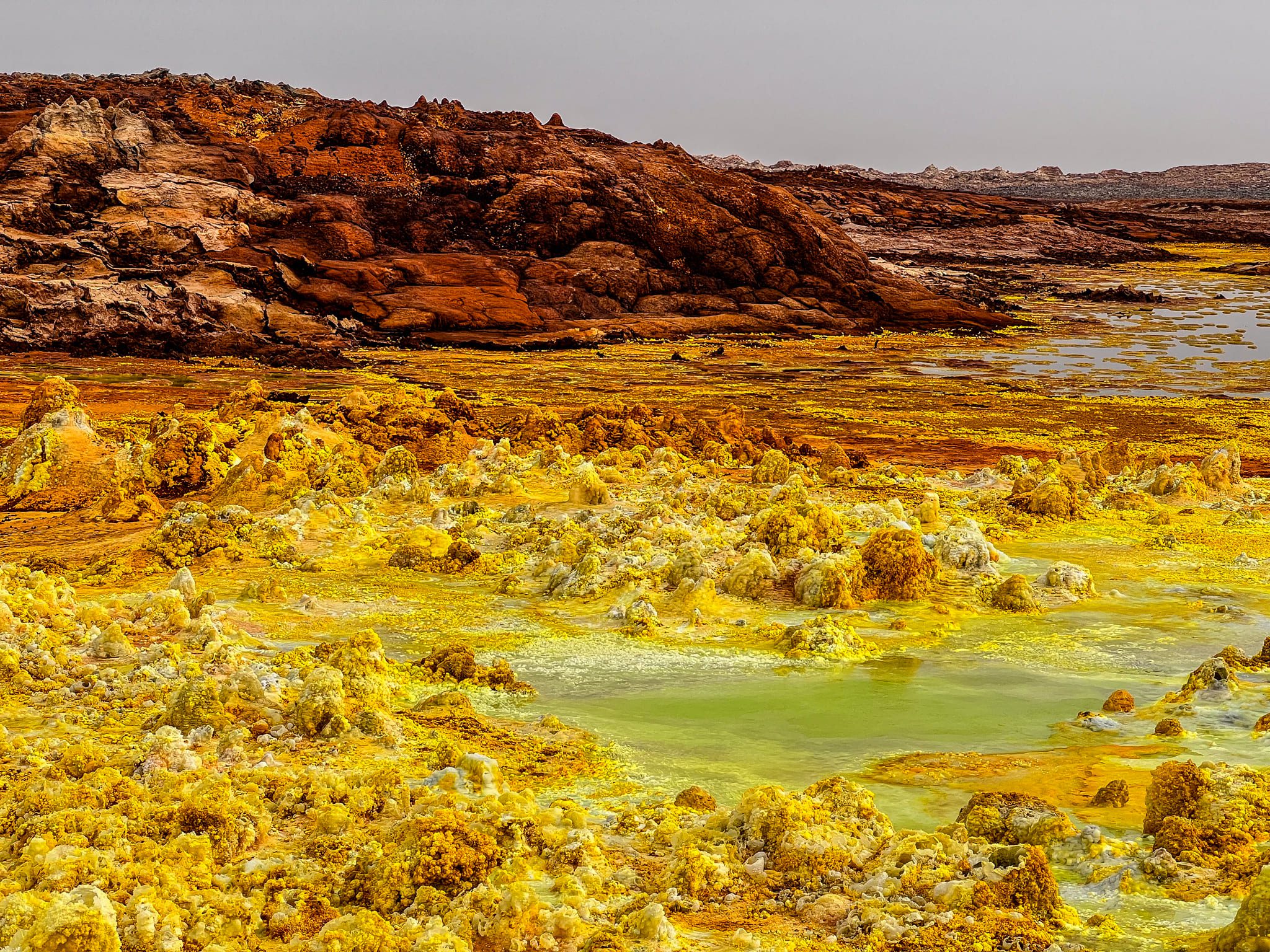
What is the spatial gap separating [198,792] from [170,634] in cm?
247

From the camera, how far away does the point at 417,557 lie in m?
8.18

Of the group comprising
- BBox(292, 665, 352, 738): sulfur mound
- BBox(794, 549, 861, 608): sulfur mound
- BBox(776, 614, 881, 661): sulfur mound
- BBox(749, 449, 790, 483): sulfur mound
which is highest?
BBox(749, 449, 790, 483): sulfur mound

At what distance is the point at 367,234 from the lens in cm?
3148

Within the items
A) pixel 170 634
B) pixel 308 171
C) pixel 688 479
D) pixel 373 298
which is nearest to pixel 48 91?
pixel 308 171

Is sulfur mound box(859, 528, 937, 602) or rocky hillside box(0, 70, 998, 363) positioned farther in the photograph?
rocky hillside box(0, 70, 998, 363)

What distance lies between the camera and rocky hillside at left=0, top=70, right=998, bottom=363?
2684cm

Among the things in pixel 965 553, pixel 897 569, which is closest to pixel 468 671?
pixel 897 569

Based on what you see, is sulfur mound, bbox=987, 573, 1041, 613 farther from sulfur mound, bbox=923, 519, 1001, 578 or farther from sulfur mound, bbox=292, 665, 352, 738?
sulfur mound, bbox=292, 665, 352, 738

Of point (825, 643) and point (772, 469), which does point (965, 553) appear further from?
point (772, 469)

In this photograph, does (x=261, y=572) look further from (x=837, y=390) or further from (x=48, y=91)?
(x=48, y=91)

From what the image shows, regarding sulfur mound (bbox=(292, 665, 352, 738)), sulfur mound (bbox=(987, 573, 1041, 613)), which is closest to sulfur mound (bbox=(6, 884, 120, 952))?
sulfur mound (bbox=(292, 665, 352, 738))

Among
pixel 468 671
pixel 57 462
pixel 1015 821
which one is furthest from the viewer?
pixel 57 462

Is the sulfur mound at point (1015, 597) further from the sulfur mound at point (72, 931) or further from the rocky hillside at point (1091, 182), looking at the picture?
the rocky hillside at point (1091, 182)

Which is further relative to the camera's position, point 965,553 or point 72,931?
point 965,553
